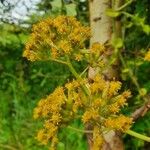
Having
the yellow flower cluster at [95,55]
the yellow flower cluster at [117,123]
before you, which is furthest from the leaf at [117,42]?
the yellow flower cluster at [117,123]

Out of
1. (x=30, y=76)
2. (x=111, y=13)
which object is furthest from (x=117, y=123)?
(x=30, y=76)

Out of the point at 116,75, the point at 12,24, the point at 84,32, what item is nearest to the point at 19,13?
the point at 12,24

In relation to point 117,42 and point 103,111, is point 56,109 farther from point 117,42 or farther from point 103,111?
point 117,42

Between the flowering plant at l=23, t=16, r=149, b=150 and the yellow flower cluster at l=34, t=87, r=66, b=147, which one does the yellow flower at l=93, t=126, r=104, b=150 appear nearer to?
the flowering plant at l=23, t=16, r=149, b=150

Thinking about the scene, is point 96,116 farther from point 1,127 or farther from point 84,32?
point 1,127

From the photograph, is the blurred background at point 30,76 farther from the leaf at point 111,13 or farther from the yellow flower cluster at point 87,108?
the yellow flower cluster at point 87,108

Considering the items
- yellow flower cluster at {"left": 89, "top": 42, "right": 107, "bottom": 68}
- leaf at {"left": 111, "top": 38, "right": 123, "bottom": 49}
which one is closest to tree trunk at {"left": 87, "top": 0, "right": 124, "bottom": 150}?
leaf at {"left": 111, "top": 38, "right": 123, "bottom": 49}
